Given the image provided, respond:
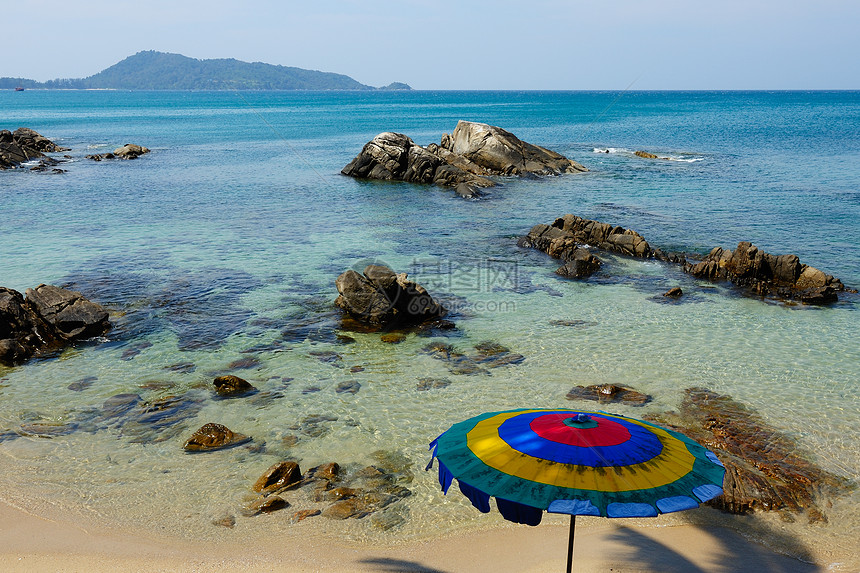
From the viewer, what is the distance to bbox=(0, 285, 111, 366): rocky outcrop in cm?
1823

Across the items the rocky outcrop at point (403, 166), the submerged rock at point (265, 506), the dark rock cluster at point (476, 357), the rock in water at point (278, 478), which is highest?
the rocky outcrop at point (403, 166)

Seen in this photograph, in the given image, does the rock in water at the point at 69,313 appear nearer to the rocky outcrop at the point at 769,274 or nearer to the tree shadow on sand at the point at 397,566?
the tree shadow on sand at the point at 397,566

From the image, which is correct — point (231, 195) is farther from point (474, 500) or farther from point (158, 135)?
point (158, 135)

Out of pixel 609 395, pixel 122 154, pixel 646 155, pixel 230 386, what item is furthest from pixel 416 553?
pixel 122 154

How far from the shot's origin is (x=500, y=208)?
132ft

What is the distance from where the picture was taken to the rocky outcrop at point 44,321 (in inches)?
718

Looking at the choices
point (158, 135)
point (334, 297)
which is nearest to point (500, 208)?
point (334, 297)

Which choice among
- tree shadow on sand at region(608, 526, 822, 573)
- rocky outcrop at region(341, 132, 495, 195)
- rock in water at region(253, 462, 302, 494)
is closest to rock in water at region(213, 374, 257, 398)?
rock in water at region(253, 462, 302, 494)

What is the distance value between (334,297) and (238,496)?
39.4 feet

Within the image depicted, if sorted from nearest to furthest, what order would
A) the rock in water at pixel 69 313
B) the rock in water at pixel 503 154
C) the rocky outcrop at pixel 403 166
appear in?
the rock in water at pixel 69 313, the rocky outcrop at pixel 403 166, the rock in water at pixel 503 154

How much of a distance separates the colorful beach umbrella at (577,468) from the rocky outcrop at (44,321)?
14.9m

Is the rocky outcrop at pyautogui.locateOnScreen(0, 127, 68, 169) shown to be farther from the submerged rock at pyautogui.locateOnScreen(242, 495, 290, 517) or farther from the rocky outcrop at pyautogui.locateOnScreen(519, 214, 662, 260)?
the submerged rock at pyautogui.locateOnScreen(242, 495, 290, 517)

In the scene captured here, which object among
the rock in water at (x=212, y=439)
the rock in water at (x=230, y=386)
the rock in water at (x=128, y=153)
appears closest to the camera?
the rock in water at (x=212, y=439)

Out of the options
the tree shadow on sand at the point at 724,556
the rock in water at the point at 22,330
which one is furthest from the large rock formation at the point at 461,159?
the tree shadow on sand at the point at 724,556
